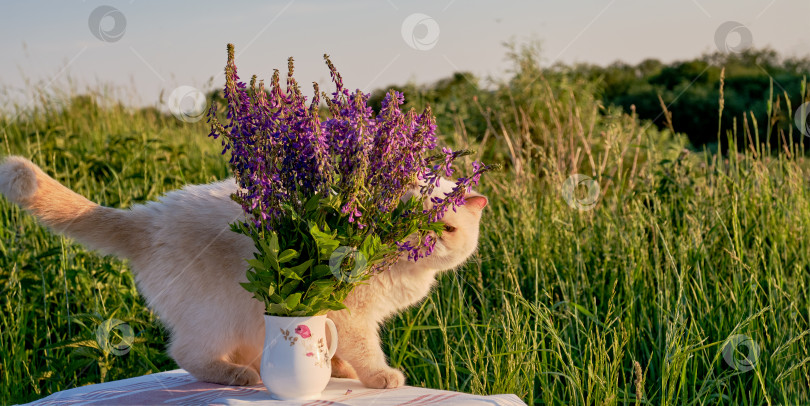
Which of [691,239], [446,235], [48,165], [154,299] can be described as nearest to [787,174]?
[691,239]

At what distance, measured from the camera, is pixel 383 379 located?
209 cm

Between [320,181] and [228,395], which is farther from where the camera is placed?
[228,395]

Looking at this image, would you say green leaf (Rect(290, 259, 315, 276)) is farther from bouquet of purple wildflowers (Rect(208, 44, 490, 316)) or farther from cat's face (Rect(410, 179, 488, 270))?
cat's face (Rect(410, 179, 488, 270))

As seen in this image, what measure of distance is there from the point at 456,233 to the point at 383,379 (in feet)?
1.73

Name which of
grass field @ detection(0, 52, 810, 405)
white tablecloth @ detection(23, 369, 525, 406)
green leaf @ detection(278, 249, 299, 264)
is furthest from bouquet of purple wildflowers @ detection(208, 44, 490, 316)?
grass field @ detection(0, 52, 810, 405)

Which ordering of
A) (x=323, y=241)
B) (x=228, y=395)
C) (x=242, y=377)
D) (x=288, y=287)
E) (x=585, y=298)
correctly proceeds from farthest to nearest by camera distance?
1. (x=585, y=298)
2. (x=242, y=377)
3. (x=228, y=395)
4. (x=288, y=287)
5. (x=323, y=241)

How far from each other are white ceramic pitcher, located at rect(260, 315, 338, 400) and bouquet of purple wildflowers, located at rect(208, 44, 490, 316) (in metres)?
0.04

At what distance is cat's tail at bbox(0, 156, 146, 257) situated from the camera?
2.33 meters

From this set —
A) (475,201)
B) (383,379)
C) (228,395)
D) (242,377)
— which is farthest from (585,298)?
(228,395)

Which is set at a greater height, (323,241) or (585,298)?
(323,241)

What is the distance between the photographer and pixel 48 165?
18.3ft

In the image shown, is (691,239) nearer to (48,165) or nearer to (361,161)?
(361,161)

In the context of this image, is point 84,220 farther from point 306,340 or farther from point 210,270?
point 306,340

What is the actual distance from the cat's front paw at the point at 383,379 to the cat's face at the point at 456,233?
0.38 metres
